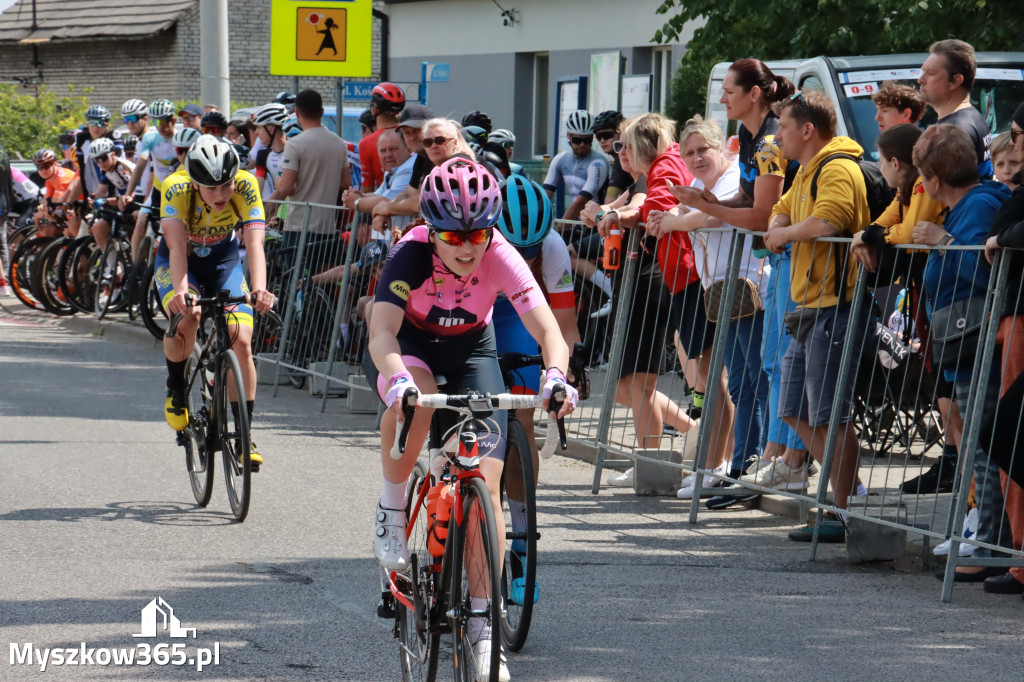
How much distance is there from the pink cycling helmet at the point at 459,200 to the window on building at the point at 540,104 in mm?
27068

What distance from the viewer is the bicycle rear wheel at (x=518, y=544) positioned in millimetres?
5043

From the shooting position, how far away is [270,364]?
12977 mm

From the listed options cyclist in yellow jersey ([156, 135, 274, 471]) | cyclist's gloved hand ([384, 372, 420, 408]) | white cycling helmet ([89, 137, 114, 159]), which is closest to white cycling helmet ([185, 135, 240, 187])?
cyclist in yellow jersey ([156, 135, 274, 471])

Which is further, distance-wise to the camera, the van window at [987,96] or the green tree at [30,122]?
the green tree at [30,122]

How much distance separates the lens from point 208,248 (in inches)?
323

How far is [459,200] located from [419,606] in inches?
51.5

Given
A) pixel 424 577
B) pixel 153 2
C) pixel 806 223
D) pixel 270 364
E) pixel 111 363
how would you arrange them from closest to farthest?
pixel 424 577 → pixel 806 223 → pixel 270 364 → pixel 111 363 → pixel 153 2

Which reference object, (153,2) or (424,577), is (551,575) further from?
(153,2)

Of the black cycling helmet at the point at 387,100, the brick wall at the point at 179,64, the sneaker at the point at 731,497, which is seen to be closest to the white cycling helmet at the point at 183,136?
the black cycling helmet at the point at 387,100

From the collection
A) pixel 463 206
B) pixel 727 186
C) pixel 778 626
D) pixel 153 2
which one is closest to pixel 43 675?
pixel 463 206

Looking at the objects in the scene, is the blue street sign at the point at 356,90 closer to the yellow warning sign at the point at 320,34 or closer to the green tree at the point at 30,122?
the yellow warning sign at the point at 320,34

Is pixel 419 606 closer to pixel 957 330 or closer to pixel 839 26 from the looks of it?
pixel 957 330

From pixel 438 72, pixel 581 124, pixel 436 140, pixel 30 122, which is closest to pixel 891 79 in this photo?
pixel 581 124

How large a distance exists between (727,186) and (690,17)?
793 centimetres
